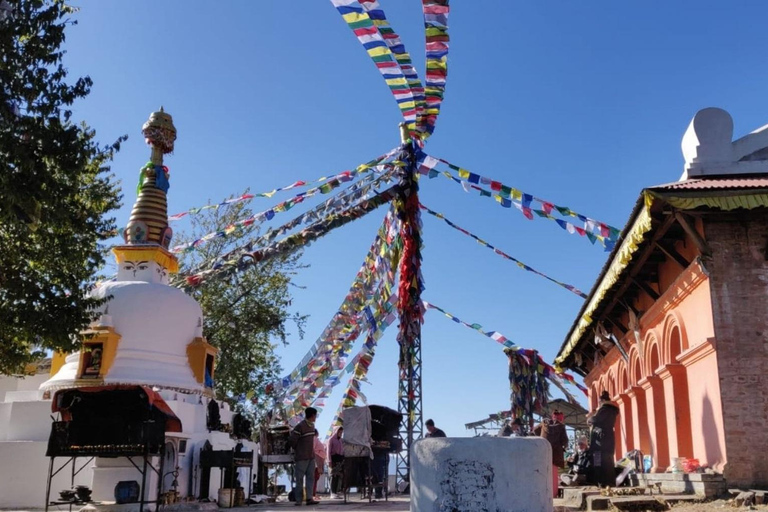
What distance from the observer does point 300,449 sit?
47.3 ft

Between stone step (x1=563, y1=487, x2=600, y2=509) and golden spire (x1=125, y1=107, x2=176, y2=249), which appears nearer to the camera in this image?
stone step (x1=563, y1=487, x2=600, y2=509)

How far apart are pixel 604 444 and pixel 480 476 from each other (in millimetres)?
7798

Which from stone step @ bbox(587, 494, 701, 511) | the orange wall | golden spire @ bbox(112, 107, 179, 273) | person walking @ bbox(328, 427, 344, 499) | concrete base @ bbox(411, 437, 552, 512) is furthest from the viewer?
golden spire @ bbox(112, 107, 179, 273)

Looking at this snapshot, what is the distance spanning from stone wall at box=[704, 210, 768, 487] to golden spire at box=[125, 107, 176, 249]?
1515cm

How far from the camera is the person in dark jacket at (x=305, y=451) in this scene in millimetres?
14359

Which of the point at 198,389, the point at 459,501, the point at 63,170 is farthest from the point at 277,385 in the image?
the point at 459,501

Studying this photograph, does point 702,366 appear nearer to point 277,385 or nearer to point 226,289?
point 277,385

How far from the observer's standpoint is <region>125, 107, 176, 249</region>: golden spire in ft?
69.2

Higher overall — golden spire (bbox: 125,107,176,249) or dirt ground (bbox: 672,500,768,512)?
golden spire (bbox: 125,107,176,249)

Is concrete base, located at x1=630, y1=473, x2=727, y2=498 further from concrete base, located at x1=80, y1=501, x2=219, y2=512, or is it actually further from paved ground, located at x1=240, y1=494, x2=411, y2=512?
concrete base, located at x1=80, y1=501, x2=219, y2=512

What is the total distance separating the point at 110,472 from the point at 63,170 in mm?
6077

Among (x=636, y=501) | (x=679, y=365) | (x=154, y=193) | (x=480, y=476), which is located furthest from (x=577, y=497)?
(x=154, y=193)

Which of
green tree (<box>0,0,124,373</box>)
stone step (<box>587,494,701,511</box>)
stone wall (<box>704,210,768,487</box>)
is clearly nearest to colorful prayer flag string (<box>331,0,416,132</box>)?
green tree (<box>0,0,124,373</box>)

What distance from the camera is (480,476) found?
6.73 metres
